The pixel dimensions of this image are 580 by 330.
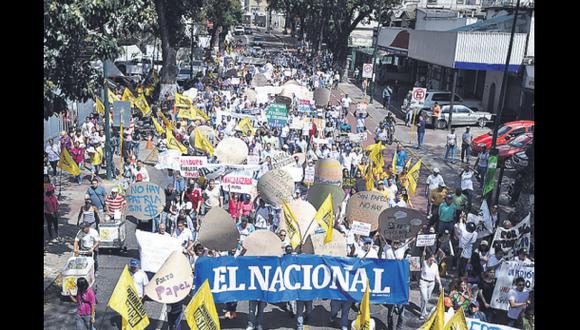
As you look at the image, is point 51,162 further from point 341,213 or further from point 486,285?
point 486,285

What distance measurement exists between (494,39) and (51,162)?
2292 cm

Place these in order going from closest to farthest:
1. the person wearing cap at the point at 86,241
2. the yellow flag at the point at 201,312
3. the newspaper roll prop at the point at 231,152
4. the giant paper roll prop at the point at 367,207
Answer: the yellow flag at the point at 201,312, the person wearing cap at the point at 86,241, the giant paper roll prop at the point at 367,207, the newspaper roll prop at the point at 231,152

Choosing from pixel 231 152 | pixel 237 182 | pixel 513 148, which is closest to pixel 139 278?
pixel 237 182

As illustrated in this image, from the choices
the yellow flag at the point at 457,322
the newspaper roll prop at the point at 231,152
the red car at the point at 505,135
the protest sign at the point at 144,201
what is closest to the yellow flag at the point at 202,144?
the newspaper roll prop at the point at 231,152

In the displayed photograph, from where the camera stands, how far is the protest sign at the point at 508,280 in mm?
10078

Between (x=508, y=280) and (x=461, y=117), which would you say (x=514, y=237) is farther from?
(x=461, y=117)

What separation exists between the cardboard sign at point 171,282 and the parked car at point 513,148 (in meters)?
16.1

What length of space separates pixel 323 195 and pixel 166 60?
2150 cm

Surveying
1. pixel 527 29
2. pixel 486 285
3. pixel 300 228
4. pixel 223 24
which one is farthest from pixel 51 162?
pixel 223 24

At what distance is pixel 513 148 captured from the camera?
2308cm

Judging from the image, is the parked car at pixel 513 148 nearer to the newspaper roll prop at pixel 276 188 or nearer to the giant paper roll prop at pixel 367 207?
the giant paper roll prop at pixel 367 207

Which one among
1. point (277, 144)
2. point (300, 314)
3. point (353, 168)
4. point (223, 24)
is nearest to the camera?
point (300, 314)

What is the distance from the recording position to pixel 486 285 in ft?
34.1
